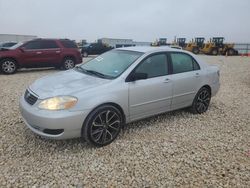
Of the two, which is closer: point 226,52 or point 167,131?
point 167,131

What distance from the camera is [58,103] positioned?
3.32 meters

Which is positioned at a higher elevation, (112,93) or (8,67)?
(112,93)

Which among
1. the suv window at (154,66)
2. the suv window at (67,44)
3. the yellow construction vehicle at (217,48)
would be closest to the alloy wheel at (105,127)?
the suv window at (154,66)

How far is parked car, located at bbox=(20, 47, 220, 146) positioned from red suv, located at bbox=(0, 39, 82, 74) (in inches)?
277

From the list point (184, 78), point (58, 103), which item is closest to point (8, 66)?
point (58, 103)

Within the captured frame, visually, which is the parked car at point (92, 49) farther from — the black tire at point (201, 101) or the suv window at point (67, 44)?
the black tire at point (201, 101)

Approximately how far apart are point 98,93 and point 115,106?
410 millimetres

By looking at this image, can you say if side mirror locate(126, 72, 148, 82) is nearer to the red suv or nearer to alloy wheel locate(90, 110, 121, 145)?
alloy wheel locate(90, 110, 121, 145)

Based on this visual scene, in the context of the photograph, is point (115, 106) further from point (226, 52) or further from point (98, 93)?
point (226, 52)

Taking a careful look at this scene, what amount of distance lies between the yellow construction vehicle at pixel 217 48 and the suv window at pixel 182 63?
2396 centimetres

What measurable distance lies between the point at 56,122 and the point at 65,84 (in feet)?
2.40

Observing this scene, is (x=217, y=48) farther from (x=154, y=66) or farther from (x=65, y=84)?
(x=65, y=84)

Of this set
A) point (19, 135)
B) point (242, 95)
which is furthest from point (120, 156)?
point (242, 95)

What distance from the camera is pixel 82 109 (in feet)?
11.0
